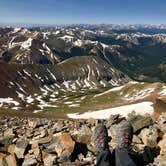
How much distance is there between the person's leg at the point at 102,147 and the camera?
506 inches

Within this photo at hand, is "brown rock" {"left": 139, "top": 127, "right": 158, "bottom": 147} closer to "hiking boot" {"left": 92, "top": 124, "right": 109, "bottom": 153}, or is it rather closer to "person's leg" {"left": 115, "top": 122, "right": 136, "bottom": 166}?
"person's leg" {"left": 115, "top": 122, "right": 136, "bottom": 166}

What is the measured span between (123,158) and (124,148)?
0.79 m

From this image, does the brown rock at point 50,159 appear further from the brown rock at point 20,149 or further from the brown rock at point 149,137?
the brown rock at point 149,137

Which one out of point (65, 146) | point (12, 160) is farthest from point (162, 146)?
point (12, 160)

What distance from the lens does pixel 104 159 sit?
42.0ft

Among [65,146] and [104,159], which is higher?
[104,159]

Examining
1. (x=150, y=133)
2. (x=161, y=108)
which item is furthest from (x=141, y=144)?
(x=161, y=108)

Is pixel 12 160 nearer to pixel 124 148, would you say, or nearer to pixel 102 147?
pixel 102 147

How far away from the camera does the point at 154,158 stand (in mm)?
17812

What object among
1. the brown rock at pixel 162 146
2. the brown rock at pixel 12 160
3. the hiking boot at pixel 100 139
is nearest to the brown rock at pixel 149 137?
the brown rock at pixel 162 146

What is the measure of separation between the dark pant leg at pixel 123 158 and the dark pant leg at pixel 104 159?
33 centimetres

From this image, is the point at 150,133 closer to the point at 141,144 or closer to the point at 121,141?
the point at 141,144

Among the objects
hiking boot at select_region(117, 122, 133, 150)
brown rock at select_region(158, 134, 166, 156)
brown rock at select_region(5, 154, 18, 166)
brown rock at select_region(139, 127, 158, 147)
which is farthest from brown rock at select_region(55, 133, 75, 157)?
brown rock at select_region(158, 134, 166, 156)

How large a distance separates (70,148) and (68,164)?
69.3 inches
